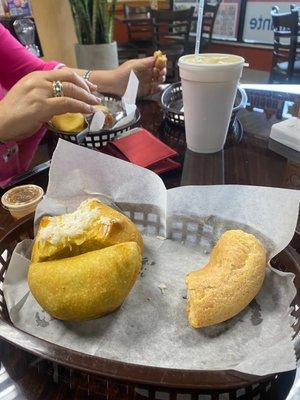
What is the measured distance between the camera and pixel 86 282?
0.43 metres

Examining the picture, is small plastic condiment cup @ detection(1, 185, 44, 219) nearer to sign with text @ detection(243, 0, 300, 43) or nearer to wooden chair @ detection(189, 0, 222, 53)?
wooden chair @ detection(189, 0, 222, 53)

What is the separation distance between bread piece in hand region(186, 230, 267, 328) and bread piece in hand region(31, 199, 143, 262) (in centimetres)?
12

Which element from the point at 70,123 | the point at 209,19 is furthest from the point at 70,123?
the point at 209,19

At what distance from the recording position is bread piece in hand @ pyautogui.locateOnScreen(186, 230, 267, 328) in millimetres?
432

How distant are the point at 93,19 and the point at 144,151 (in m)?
1.76

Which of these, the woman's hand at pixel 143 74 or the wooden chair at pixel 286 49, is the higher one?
the woman's hand at pixel 143 74

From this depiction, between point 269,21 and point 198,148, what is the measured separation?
4.02m

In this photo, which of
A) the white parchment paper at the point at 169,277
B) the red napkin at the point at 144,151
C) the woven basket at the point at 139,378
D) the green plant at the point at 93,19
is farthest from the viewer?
the green plant at the point at 93,19

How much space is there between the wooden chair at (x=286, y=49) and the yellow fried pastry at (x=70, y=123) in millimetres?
2424

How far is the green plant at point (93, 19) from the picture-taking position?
2.07 metres

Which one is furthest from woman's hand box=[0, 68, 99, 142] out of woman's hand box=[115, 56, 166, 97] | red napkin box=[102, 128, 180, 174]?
woman's hand box=[115, 56, 166, 97]

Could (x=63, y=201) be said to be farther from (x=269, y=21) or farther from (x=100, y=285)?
(x=269, y=21)

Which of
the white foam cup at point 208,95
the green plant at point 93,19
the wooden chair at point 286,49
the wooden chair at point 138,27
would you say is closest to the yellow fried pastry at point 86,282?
the white foam cup at point 208,95

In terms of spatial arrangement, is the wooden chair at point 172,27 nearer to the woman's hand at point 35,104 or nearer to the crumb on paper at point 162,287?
the woman's hand at point 35,104
